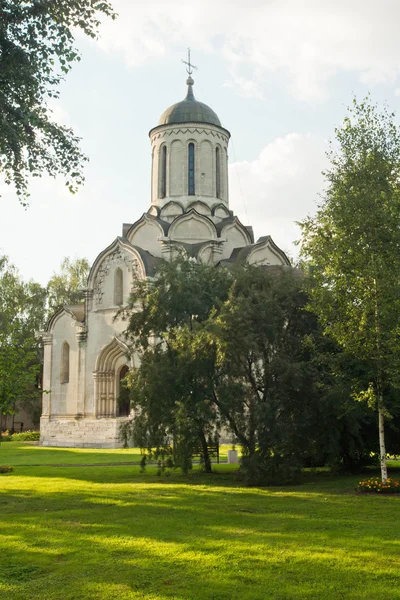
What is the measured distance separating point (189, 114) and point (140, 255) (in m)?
10.4

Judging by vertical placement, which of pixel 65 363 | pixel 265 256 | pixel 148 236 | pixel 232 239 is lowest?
pixel 65 363

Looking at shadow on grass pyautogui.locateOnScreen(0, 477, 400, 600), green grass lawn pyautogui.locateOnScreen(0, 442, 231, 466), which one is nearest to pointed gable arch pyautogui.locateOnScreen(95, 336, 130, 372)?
green grass lawn pyautogui.locateOnScreen(0, 442, 231, 466)

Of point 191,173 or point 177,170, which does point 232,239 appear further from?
point 177,170

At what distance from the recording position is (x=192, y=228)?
38.0m

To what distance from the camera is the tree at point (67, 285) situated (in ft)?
179

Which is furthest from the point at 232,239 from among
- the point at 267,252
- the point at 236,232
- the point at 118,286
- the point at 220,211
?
the point at 118,286

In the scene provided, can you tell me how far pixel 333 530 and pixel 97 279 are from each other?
29.2 m

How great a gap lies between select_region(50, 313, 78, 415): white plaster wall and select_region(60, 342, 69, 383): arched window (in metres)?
0.18

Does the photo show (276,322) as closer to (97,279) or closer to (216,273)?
(216,273)

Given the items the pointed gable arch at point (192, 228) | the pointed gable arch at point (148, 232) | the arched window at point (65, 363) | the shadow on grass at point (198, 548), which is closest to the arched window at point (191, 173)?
the pointed gable arch at point (192, 228)

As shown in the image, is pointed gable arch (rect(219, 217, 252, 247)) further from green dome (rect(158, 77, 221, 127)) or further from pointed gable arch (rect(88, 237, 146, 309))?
green dome (rect(158, 77, 221, 127))

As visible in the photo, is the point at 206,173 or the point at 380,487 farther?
the point at 206,173

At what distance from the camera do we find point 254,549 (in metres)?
9.54

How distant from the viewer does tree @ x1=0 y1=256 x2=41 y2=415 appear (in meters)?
20.5
